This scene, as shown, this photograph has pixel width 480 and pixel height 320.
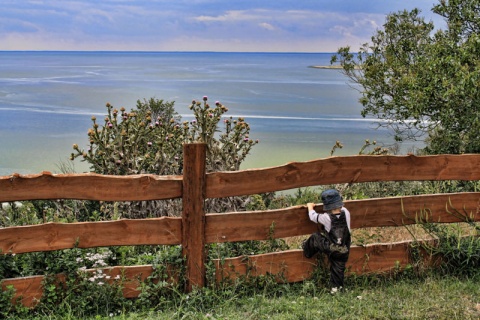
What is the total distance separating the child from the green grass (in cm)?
26

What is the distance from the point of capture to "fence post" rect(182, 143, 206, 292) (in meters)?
4.93

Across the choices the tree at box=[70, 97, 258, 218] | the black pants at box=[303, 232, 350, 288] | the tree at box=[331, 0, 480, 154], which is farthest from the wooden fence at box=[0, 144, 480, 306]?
the tree at box=[331, 0, 480, 154]

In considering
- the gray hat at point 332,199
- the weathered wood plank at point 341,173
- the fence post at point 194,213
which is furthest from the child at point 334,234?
the fence post at point 194,213

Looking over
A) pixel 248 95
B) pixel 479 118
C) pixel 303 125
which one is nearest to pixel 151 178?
pixel 479 118

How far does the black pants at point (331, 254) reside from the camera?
5.20 metres

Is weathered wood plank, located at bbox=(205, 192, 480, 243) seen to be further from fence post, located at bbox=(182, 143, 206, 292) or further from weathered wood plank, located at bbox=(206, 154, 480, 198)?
weathered wood plank, located at bbox=(206, 154, 480, 198)

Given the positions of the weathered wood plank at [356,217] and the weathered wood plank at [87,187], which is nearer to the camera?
the weathered wood plank at [87,187]

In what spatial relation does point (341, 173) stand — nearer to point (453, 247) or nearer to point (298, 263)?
point (298, 263)

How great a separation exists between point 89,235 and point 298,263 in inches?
77.5

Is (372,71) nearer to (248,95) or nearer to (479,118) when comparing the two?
(479,118)

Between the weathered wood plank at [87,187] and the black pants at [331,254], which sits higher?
the weathered wood plank at [87,187]

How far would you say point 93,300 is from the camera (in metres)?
4.96

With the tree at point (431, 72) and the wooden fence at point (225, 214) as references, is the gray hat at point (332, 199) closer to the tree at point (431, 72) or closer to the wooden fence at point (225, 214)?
the wooden fence at point (225, 214)

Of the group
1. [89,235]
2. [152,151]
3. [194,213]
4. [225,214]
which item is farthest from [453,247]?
[152,151]
